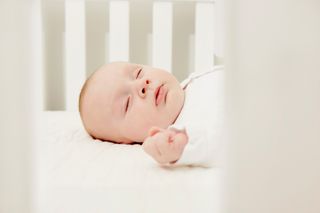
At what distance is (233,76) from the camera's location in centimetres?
28

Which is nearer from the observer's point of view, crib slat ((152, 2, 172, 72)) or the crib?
the crib

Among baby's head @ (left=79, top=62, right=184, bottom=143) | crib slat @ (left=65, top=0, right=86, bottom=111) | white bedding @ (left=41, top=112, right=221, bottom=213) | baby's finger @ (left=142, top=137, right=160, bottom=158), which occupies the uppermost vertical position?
crib slat @ (left=65, top=0, right=86, bottom=111)

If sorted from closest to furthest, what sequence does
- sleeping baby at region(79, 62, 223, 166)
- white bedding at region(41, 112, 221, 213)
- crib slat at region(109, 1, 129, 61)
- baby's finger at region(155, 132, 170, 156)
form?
white bedding at region(41, 112, 221, 213) → baby's finger at region(155, 132, 170, 156) → sleeping baby at region(79, 62, 223, 166) → crib slat at region(109, 1, 129, 61)

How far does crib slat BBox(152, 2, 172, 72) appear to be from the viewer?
141 cm

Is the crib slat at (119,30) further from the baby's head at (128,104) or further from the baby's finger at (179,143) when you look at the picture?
the baby's finger at (179,143)

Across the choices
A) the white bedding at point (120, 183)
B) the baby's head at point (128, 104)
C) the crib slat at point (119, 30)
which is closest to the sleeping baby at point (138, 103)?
the baby's head at point (128, 104)

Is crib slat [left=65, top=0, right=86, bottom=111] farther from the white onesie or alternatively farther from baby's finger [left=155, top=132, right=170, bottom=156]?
baby's finger [left=155, top=132, right=170, bottom=156]

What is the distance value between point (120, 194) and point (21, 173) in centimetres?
26

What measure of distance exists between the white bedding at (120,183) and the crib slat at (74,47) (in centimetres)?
57

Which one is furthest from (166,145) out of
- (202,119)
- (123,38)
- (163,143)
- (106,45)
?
(106,45)

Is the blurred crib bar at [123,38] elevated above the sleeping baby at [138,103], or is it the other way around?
the blurred crib bar at [123,38]

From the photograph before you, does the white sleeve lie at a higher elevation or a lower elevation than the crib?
lower

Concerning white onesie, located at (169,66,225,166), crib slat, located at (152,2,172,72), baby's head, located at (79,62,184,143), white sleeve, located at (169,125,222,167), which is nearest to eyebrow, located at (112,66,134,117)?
baby's head, located at (79,62,184,143)

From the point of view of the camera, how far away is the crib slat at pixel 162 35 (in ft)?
4.63
